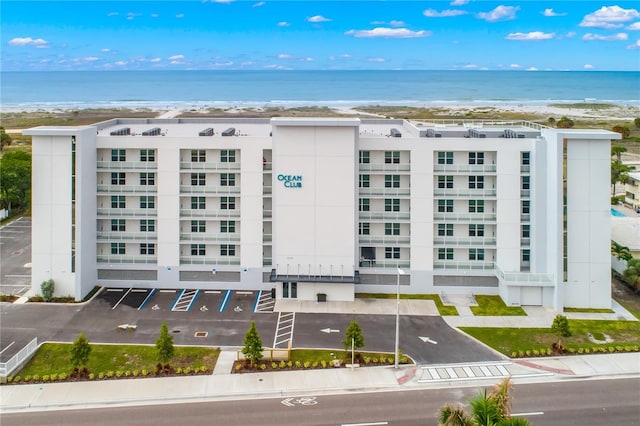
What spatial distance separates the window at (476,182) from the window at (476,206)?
134 cm

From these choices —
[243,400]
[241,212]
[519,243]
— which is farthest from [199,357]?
[519,243]

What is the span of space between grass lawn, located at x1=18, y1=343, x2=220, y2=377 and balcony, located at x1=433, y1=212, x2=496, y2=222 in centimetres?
2251

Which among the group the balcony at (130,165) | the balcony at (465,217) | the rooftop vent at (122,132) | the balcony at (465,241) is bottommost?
the balcony at (465,241)

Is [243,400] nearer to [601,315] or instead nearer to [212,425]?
[212,425]

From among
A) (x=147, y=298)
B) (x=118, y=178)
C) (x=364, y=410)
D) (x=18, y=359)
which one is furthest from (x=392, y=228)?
(x=18, y=359)

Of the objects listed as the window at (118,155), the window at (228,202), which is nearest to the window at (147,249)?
the window at (228,202)

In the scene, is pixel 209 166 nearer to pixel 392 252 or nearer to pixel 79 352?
pixel 392 252

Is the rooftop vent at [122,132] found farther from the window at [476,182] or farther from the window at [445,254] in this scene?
the window at [476,182]

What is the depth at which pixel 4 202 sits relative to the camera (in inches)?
2773

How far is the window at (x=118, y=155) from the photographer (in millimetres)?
46094

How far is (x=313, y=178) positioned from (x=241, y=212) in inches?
288

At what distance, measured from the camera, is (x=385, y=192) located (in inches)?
1796

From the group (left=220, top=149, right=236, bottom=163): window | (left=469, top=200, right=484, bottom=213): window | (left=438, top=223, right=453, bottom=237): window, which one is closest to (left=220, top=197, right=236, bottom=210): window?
(left=220, top=149, right=236, bottom=163): window

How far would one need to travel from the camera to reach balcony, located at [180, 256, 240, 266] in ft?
152
